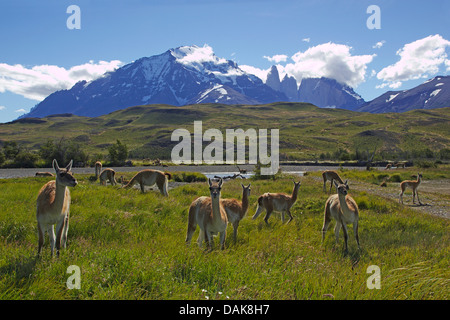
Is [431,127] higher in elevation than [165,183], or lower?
higher

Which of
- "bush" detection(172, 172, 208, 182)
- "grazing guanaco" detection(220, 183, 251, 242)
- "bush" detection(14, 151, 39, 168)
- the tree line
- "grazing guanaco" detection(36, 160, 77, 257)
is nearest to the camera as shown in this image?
"grazing guanaco" detection(36, 160, 77, 257)

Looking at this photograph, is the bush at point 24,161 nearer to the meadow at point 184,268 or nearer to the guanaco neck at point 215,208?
the meadow at point 184,268

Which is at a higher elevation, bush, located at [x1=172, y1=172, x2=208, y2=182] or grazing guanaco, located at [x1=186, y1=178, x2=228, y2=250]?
grazing guanaco, located at [x1=186, y1=178, x2=228, y2=250]

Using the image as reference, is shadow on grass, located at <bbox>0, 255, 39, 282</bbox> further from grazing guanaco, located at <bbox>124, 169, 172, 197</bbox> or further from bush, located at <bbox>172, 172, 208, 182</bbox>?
bush, located at <bbox>172, 172, 208, 182</bbox>

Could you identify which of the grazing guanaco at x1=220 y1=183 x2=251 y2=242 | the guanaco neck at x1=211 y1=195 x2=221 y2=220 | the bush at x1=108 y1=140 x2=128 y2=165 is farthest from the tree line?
the guanaco neck at x1=211 y1=195 x2=221 y2=220

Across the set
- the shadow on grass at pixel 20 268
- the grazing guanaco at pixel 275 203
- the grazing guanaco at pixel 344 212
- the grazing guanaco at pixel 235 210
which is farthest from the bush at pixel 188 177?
the shadow on grass at pixel 20 268

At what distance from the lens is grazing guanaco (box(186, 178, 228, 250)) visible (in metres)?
6.47

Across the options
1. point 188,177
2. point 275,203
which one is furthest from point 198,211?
point 188,177

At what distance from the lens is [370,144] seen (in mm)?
118562

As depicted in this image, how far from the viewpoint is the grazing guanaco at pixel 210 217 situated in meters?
6.47

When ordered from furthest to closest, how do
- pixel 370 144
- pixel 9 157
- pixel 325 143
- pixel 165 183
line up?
pixel 325 143
pixel 370 144
pixel 9 157
pixel 165 183
